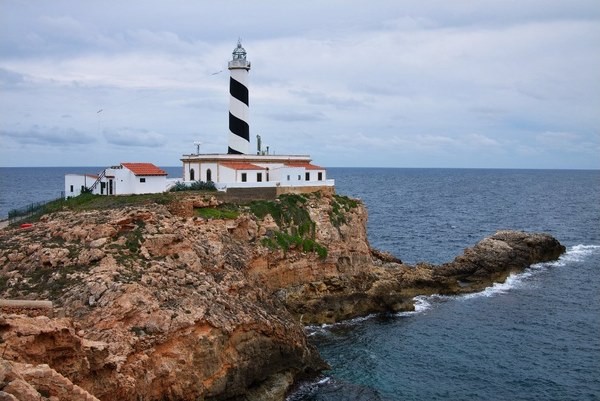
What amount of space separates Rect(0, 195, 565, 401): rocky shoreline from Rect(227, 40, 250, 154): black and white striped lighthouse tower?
903 cm

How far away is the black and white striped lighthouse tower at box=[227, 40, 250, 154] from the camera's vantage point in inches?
1897

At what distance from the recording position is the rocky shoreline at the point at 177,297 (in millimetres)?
19172

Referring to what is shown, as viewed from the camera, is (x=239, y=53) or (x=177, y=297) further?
(x=239, y=53)

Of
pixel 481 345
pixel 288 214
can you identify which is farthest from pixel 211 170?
pixel 481 345

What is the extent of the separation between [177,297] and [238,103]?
82.8ft

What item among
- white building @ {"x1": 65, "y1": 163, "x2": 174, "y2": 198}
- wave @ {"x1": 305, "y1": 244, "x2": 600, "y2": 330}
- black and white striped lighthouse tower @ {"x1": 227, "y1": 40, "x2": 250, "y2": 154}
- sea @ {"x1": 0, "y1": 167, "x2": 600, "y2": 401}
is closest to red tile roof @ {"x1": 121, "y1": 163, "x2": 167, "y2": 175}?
white building @ {"x1": 65, "y1": 163, "x2": 174, "y2": 198}

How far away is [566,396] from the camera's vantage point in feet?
92.9

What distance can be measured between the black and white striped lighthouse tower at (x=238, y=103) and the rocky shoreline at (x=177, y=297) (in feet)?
29.6

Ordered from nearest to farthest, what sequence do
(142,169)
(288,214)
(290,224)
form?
1. (290,224)
2. (288,214)
3. (142,169)

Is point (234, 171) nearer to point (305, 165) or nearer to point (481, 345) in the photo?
point (305, 165)

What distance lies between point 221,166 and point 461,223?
49033mm

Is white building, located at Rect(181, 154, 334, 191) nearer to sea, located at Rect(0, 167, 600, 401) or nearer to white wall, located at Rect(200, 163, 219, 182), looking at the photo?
white wall, located at Rect(200, 163, 219, 182)

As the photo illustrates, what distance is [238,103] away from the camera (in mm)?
48406

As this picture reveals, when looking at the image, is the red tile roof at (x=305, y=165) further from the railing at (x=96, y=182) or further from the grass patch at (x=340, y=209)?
the railing at (x=96, y=182)
